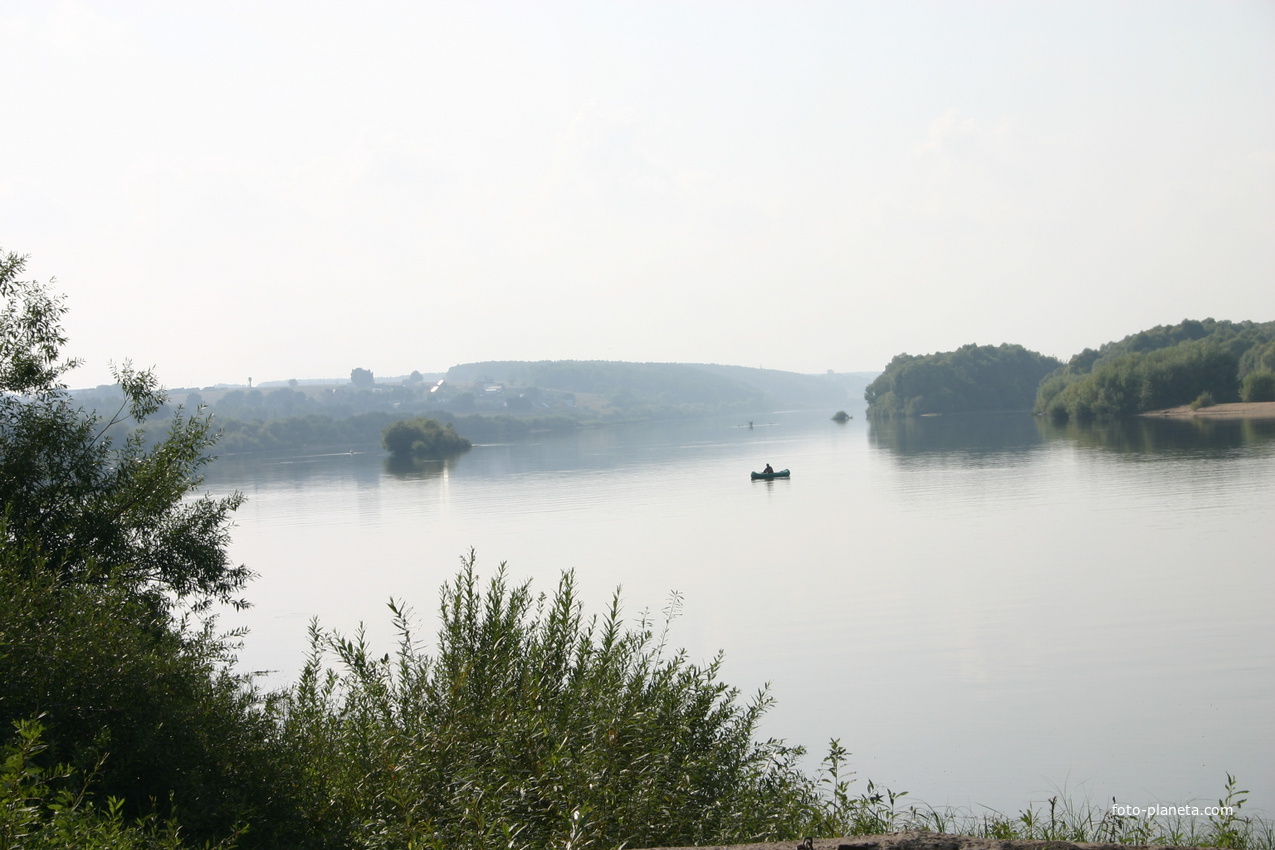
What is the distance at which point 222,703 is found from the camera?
8.42m

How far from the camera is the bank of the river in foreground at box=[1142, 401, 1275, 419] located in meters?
97.0

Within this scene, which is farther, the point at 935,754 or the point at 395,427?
the point at 395,427

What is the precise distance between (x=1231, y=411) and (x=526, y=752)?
110620mm

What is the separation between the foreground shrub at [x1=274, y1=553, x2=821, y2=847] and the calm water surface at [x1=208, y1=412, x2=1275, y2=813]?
A: 5.94 m

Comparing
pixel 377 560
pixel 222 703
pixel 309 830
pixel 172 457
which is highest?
pixel 172 457

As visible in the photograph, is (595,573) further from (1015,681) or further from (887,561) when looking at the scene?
(1015,681)

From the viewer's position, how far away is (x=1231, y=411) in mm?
101125

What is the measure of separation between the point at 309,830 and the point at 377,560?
3737 centimetres

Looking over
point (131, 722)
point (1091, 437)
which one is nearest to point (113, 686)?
point (131, 722)

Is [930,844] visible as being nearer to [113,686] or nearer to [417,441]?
[113,686]

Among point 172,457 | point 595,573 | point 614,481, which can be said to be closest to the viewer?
point 172,457

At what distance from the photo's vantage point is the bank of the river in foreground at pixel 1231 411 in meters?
97.0

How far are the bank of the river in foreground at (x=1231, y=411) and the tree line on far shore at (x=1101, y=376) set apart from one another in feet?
3.77

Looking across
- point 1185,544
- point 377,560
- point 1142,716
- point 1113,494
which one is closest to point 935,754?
point 1142,716
